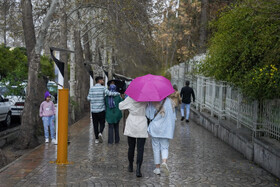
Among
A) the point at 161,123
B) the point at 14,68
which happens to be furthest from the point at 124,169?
the point at 14,68

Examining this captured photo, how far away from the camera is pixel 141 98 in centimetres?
739

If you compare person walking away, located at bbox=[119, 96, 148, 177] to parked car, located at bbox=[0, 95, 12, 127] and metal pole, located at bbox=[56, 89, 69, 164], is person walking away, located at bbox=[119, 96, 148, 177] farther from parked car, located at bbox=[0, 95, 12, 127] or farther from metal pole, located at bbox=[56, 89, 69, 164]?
parked car, located at bbox=[0, 95, 12, 127]

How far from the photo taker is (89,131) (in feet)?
49.6

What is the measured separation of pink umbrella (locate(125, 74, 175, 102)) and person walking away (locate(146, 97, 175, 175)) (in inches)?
11.6

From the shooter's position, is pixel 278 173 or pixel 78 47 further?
pixel 78 47

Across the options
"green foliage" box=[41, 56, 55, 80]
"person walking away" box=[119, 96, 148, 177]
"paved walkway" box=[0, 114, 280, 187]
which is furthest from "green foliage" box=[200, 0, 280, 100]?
"green foliage" box=[41, 56, 55, 80]

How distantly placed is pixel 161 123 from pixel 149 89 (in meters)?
0.66

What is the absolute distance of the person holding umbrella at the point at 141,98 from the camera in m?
7.43

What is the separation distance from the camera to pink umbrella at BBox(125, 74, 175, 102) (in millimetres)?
7397

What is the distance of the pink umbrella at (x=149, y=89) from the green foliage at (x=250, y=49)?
2.06 meters

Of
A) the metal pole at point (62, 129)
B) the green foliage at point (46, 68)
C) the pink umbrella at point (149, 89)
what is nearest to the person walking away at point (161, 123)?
the pink umbrella at point (149, 89)

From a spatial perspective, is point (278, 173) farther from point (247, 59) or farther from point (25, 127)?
point (25, 127)

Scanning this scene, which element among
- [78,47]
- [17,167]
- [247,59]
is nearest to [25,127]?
[17,167]

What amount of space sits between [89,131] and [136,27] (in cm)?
385
